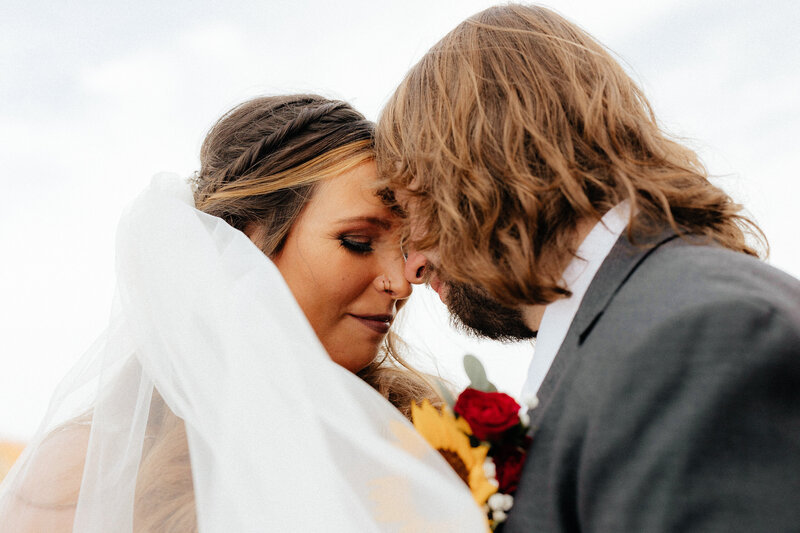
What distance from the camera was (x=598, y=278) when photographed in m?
1.69

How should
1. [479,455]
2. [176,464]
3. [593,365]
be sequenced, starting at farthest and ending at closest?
[176,464], [479,455], [593,365]

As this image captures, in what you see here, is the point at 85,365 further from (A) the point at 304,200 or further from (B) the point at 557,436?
(B) the point at 557,436

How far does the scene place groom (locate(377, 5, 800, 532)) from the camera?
3.98ft

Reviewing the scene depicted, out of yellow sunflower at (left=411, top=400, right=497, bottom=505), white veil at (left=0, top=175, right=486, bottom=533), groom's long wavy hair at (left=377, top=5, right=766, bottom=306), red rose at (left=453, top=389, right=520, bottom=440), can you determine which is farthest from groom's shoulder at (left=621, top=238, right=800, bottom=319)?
white veil at (left=0, top=175, right=486, bottom=533)

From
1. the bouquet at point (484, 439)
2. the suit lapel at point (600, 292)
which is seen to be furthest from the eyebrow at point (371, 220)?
the suit lapel at point (600, 292)

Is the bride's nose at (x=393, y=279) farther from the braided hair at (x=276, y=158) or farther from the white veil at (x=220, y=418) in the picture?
the white veil at (x=220, y=418)

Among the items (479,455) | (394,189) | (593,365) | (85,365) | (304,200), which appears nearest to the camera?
(593,365)

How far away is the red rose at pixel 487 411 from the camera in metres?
1.61

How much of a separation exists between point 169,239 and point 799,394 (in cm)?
180

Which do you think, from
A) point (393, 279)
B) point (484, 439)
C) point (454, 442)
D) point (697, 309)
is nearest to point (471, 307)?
point (393, 279)

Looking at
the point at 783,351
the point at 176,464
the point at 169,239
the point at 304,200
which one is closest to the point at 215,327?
the point at 169,239

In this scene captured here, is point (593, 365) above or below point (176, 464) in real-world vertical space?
above

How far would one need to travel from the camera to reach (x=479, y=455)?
1685 millimetres

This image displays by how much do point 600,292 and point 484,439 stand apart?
0.49m
